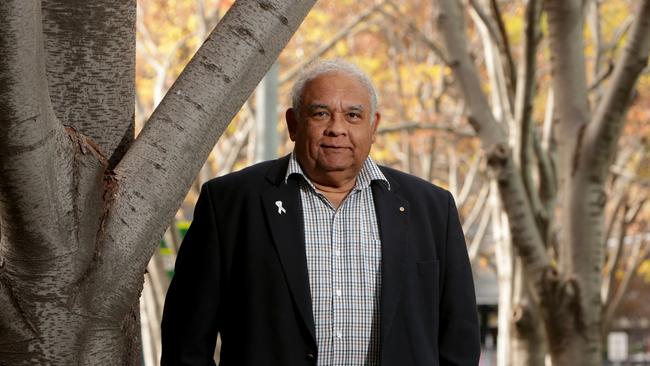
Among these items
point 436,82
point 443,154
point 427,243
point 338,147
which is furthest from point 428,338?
point 443,154

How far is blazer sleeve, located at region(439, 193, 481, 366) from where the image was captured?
3387mm

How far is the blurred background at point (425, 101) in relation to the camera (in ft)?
34.1

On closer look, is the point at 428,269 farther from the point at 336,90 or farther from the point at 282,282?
the point at 336,90

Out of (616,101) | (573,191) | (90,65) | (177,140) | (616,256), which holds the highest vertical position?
(616,256)

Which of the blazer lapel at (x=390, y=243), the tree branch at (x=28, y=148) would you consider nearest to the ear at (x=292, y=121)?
the blazer lapel at (x=390, y=243)

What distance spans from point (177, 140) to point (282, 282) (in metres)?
0.51

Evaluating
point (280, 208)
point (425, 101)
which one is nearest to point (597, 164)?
point (280, 208)

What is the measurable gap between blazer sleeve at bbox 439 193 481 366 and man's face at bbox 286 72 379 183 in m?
0.39

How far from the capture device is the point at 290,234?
3.28 meters

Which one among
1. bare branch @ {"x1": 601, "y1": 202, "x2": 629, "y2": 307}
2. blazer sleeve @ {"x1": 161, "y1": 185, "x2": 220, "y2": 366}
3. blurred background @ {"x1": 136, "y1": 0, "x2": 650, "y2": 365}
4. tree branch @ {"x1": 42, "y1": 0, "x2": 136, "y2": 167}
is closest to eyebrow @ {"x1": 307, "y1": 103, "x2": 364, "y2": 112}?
blazer sleeve @ {"x1": 161, "y1": 185, "x2": 220, "y2": 366}

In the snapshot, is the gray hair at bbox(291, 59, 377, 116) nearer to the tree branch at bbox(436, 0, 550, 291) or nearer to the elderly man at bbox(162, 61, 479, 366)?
the elderly man at bbox(162, 61, 479, 366)

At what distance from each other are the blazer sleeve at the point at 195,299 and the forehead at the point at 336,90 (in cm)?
42

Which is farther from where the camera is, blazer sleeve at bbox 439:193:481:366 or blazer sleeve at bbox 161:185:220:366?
blazer sleeve at bbox 439:193:481:366

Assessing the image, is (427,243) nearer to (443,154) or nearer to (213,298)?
(213,298)
